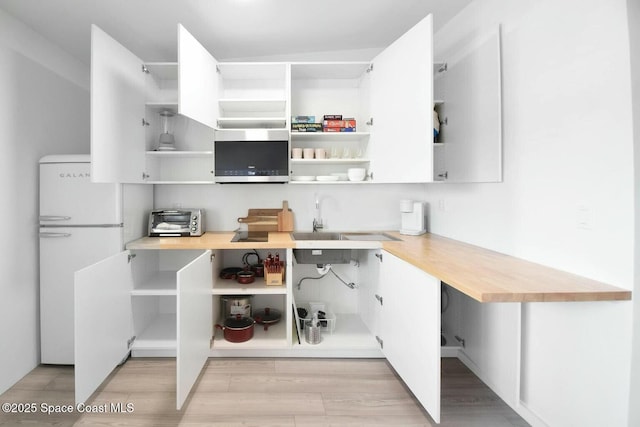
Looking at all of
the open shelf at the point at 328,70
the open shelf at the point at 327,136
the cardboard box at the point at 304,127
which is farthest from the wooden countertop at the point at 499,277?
the open shelf at the point at 328,70

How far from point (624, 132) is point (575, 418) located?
117 centimetres

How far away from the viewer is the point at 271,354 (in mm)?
2395

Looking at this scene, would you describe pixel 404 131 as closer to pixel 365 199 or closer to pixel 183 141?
pixel 365 199

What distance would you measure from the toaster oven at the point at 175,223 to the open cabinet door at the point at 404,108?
4.67 feet

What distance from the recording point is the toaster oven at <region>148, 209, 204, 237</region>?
8.39ft

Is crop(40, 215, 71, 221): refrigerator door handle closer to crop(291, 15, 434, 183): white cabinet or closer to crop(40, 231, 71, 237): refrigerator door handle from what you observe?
crop(40, 231, 71, 237): refrigerator door handle

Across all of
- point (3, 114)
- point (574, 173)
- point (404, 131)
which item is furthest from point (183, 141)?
point (574, 173)

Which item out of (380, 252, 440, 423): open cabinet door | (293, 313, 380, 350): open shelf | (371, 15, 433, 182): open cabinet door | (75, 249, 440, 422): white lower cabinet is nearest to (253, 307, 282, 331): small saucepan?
(75, 249, 440, 422): white lower cabinet

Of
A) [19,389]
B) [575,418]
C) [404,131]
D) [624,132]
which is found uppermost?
[404,131]

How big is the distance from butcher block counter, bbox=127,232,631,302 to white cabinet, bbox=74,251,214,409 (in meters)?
0.26

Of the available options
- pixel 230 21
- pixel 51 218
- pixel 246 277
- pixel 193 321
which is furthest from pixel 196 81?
pixel 193 321

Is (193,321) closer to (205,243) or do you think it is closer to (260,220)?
(205,243)

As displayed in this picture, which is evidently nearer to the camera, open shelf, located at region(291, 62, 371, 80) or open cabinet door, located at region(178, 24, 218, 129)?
open cabinet door, located at region(178, 24, 218, 129)

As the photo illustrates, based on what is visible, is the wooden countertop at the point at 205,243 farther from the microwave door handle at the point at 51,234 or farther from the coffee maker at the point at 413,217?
the coffee maker at the point at 413,217
